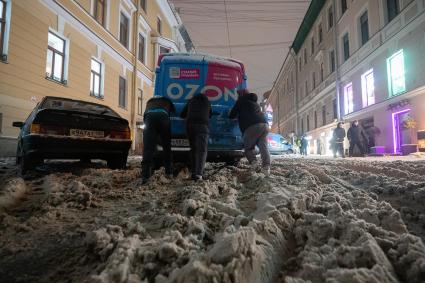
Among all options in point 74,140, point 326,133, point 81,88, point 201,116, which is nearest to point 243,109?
point 201,116

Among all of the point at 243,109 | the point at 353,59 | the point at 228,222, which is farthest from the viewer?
the point at 353,59

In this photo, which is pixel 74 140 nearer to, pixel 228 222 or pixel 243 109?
pixel 243 109

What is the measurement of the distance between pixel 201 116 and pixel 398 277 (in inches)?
136

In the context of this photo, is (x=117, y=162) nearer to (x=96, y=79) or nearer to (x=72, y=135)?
(x=72, y=135)

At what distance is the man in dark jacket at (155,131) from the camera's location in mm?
4145

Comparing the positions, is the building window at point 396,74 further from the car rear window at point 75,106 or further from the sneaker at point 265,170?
the car rear window at point 75,106

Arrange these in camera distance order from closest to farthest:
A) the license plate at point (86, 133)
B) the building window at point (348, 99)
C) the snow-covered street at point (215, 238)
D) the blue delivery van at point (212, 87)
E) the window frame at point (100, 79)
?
1. the snow-covered street at point (215, 238)
2. the license plate at point (86, 133)
3. the blue delivery van at point (212, 87)
4. the window frame at point (100, 79)
5. the building window at point (348, 99)

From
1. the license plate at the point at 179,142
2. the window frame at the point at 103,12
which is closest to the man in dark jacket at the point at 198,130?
the license plate at the point at 179,142

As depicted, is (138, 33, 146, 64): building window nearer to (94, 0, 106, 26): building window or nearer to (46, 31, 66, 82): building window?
(94, 0, 106, 26): building window

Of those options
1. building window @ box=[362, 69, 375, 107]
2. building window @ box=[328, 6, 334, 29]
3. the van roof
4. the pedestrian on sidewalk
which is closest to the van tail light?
the van roof

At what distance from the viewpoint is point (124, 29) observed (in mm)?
17969

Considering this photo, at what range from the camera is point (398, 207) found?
7.77ft

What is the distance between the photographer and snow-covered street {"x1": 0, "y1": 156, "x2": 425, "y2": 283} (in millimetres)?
1273

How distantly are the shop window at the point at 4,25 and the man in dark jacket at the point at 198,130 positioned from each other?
8.06 m
